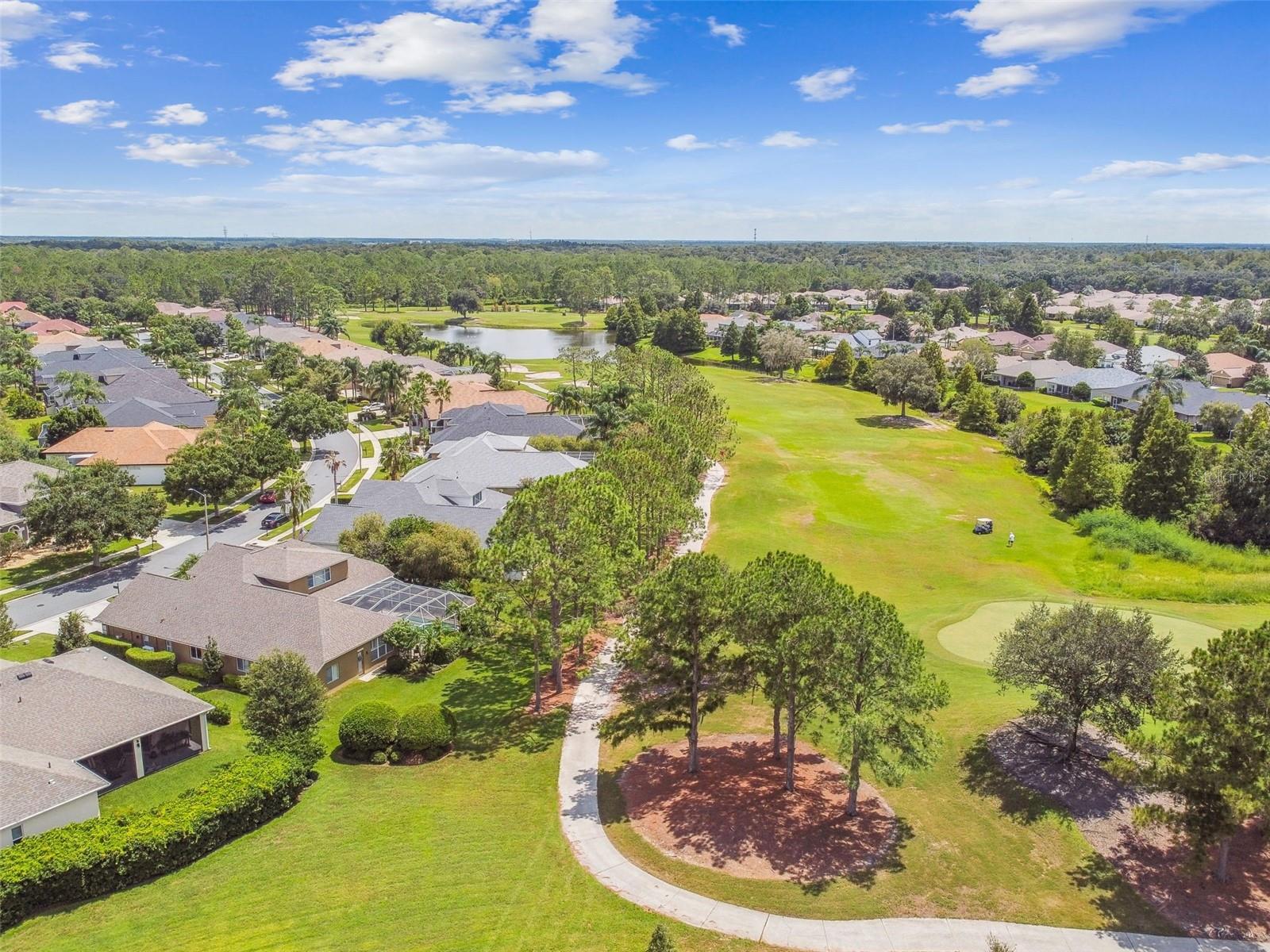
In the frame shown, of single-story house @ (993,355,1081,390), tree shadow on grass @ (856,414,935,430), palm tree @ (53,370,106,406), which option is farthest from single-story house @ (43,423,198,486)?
single-story house @ (993,355,1081,390)

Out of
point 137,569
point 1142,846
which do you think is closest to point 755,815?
point 1142,846

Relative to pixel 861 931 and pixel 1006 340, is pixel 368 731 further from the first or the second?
pixel 1006 340

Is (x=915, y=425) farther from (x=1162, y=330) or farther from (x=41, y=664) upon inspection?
(x=1162, y=330)

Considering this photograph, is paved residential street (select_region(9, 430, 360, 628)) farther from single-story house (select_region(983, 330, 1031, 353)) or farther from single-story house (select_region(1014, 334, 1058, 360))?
single-story house (select_region(1014, 334, 1058, 360))

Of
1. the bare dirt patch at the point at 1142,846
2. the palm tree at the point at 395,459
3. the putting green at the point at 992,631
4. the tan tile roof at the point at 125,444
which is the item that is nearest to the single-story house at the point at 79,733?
the bare dirt patch at the point at 1142,846

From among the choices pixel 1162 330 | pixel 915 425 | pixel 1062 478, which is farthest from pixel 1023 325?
pixel 1062 478
